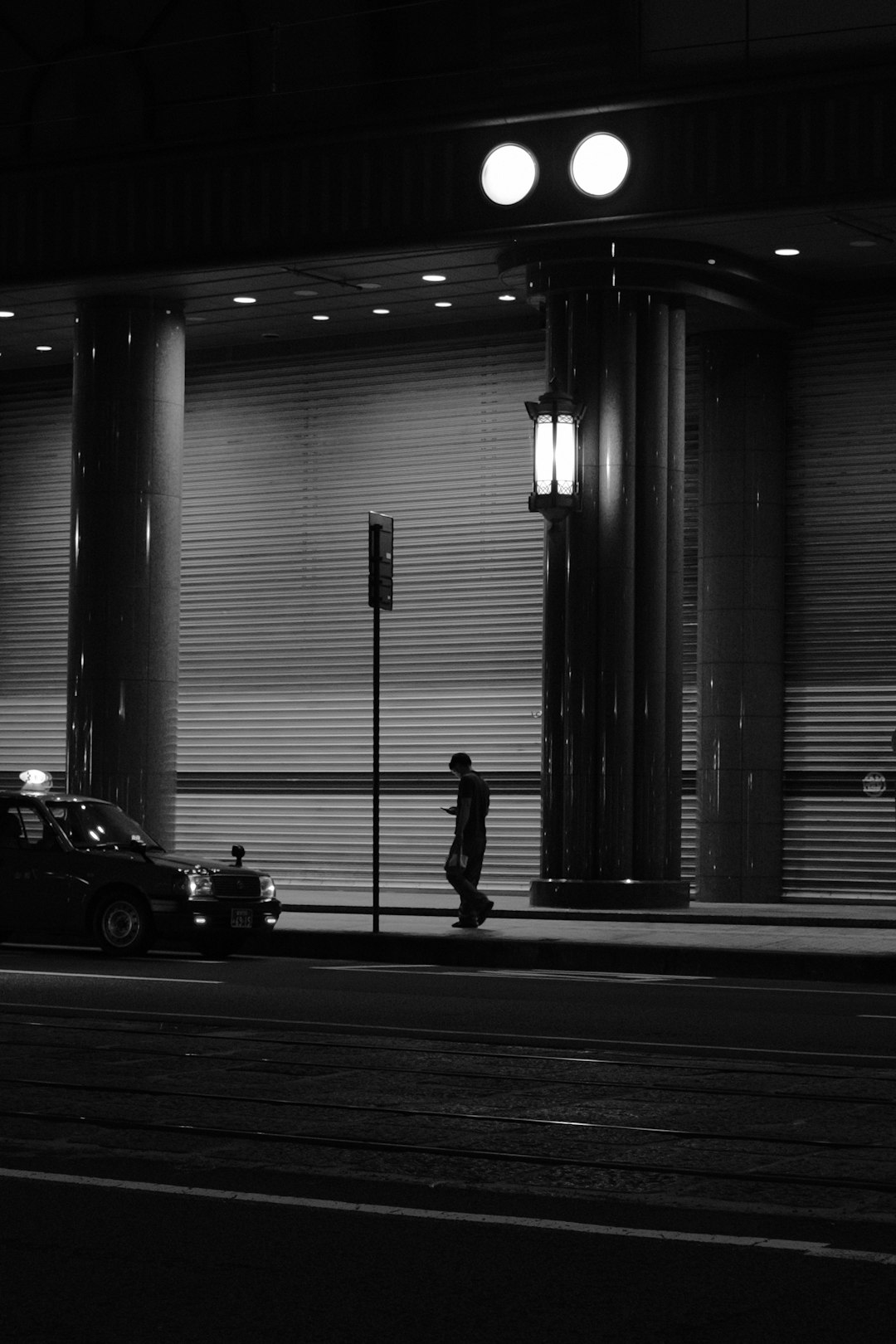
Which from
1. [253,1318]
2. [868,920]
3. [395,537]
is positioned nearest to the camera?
[253,1318]

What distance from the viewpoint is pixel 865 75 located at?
67.3ft

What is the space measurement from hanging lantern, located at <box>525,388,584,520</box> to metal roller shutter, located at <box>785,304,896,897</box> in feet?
11.6

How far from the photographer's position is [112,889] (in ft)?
60.7

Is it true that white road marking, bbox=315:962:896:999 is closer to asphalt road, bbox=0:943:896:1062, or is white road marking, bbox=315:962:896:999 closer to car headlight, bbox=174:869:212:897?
asphalt road, bbox=0:943:896:1062

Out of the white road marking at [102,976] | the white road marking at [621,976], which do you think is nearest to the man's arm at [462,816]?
the white road marking at [621,976]

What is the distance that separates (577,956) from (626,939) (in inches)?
28.2

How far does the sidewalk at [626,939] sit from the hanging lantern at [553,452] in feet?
14.4

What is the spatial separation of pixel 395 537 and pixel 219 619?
291 cm

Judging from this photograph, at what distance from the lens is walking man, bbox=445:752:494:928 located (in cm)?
2023

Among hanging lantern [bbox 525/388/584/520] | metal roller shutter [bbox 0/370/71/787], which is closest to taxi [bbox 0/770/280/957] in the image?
hanging lantern [bbox 525/388/584/520]

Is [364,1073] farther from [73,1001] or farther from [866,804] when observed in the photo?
[866,804]

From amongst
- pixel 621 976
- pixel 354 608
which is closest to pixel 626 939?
pixel 621 976

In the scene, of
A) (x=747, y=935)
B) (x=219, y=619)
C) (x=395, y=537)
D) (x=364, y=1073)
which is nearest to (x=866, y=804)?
(x=747, y=935)

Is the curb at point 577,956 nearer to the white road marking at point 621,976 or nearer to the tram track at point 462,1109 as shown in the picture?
the white road marking at point 621,976
